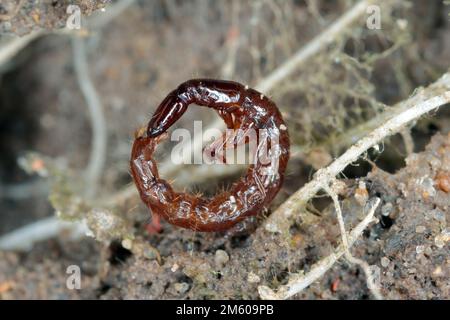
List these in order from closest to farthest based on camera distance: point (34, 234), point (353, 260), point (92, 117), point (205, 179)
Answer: point (353, 260)
point (205, 179)
point (34, 234)
point (92, 117)

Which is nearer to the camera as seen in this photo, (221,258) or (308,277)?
(308,277)

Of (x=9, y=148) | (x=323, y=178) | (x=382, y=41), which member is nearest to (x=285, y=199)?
(x=323, y=178)

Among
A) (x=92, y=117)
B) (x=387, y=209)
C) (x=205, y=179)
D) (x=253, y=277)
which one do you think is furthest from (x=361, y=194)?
(x=92, y=117)

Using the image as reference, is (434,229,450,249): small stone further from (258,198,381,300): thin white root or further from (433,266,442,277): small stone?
(258,198,381,300): thin white root

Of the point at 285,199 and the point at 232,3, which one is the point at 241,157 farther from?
the point at 232,3

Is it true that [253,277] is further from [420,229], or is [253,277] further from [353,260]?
[420,229]

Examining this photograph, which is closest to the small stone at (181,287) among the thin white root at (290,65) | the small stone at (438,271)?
the thin white root at (290,65)
